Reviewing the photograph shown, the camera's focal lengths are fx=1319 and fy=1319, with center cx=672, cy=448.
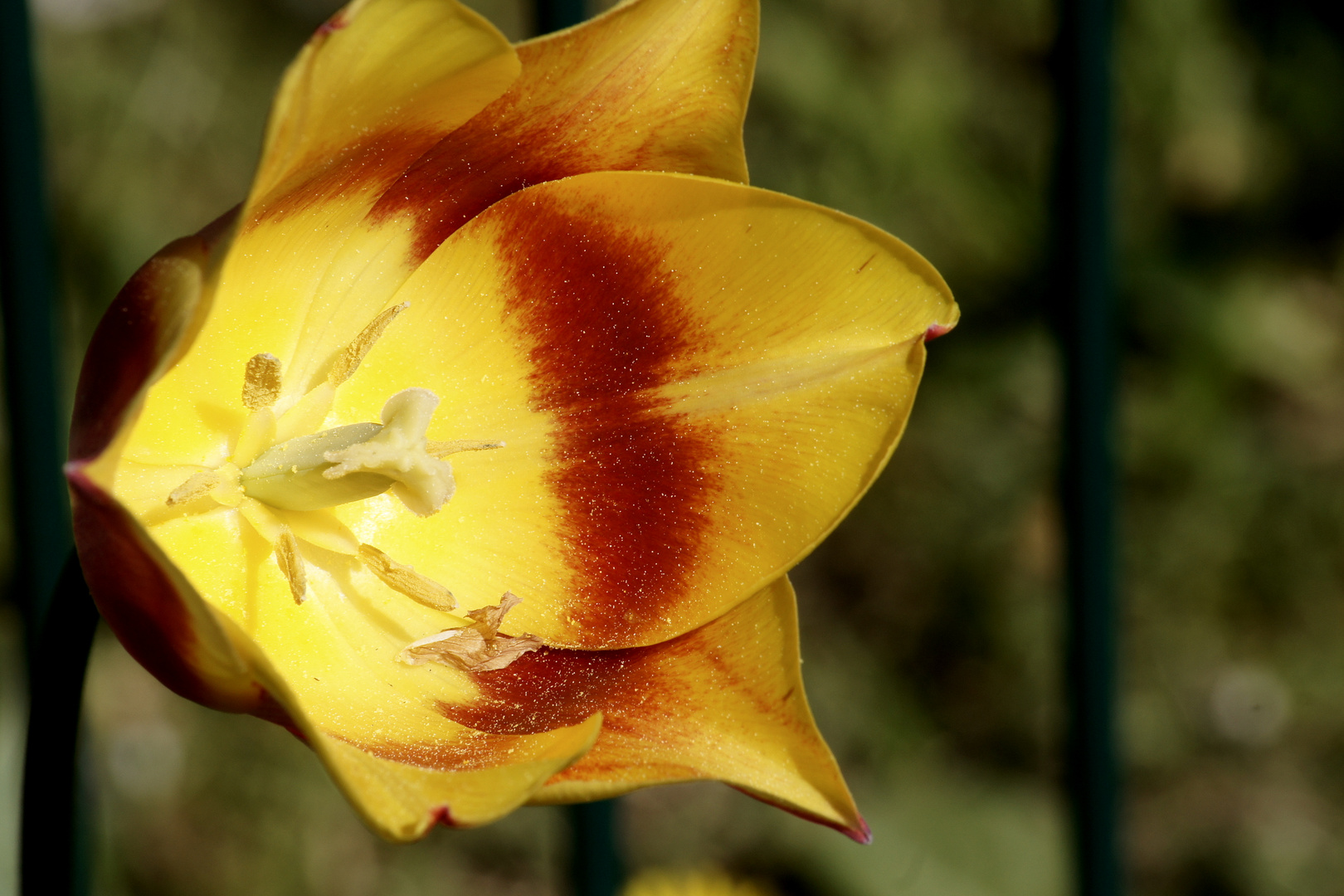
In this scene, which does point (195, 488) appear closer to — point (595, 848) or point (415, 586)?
point (415, 586)

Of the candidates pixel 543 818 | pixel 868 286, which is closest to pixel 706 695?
pixel 868 286

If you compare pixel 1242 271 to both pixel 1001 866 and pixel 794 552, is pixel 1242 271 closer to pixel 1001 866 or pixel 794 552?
pixel 1001 866

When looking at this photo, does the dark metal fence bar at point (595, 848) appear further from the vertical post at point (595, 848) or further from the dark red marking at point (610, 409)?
the dark red marking at point (610, 409)

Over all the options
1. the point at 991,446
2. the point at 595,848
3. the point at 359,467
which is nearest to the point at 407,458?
the point at 359,467

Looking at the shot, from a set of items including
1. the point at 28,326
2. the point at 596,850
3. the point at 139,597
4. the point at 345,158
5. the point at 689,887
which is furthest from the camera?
the point at 689,887

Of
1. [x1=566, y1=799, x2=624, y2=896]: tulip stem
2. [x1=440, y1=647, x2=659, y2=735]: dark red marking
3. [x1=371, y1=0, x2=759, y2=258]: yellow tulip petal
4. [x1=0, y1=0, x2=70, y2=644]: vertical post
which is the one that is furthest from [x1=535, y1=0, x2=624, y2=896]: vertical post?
[x1=371, y1=0, x2=759, y2=258]: yellow tulip petal
